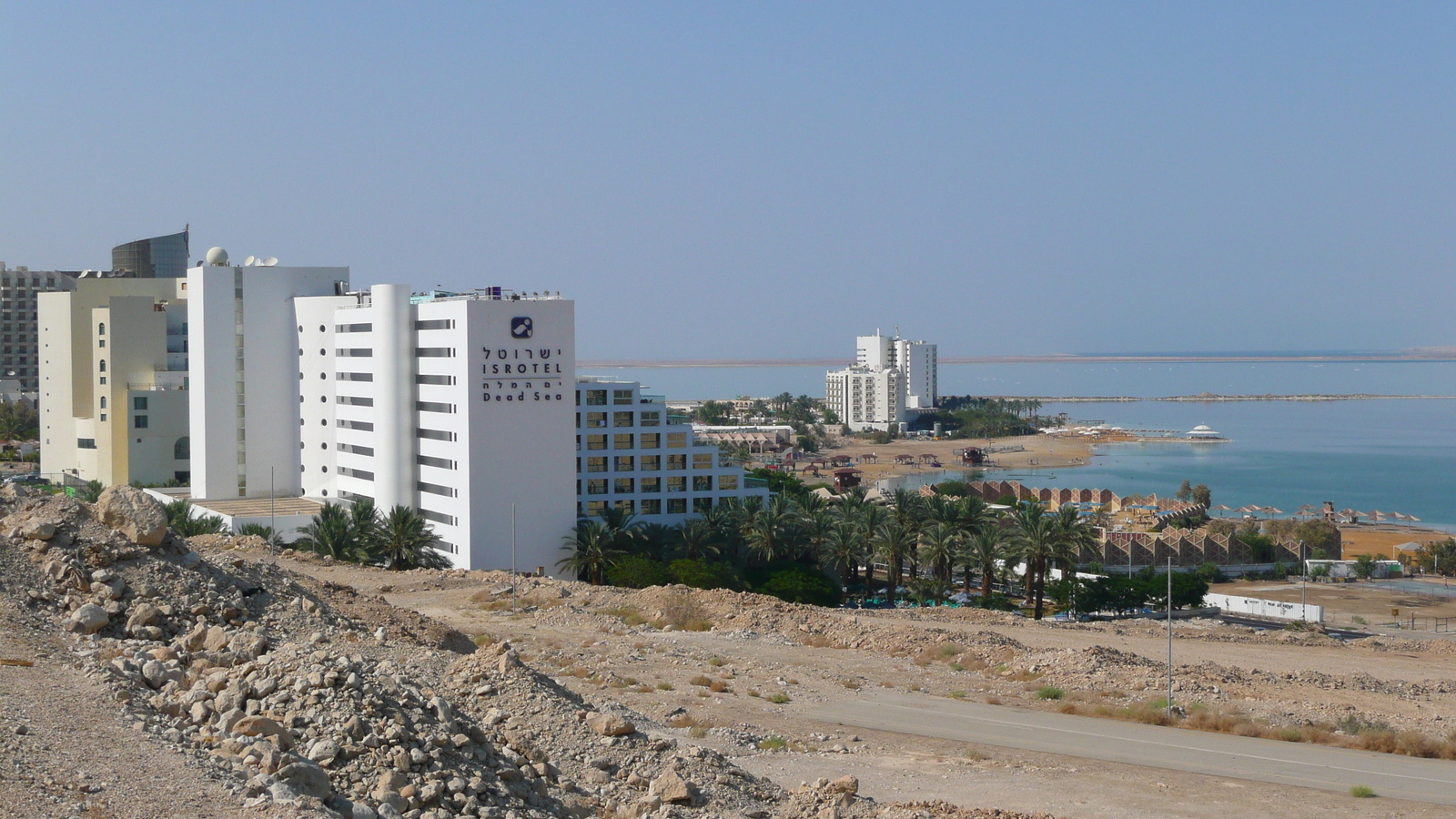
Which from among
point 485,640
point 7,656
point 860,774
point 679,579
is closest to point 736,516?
point 679,579

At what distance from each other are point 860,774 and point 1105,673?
1040 cm

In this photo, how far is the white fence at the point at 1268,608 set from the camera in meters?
58.2

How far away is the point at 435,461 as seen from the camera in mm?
60000

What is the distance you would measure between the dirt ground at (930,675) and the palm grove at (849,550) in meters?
10.4

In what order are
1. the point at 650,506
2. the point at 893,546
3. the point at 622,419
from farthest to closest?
the point at 650,506 → the point at 622,419 → the point at 893,546

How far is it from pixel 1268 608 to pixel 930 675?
39619 mm

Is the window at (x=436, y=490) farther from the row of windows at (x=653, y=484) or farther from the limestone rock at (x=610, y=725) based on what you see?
the limestone rock at (x=610, y=725)

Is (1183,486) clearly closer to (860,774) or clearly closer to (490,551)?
(490,551)

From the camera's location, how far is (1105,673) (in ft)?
87.5

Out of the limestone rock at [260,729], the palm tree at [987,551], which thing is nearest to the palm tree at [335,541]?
the palm tree at [987,551]

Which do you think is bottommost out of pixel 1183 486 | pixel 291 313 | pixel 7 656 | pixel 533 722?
pixel 1183 486

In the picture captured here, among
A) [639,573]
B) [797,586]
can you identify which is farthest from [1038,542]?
[639,573]

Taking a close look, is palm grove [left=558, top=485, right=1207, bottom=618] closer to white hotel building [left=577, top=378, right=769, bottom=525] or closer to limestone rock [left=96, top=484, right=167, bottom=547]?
white hotel building [left=577, top=378, right=769, bottom=525]

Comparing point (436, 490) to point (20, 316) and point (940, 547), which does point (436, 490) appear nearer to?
point (940, 547)
